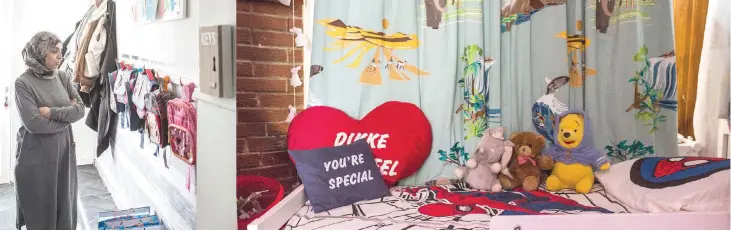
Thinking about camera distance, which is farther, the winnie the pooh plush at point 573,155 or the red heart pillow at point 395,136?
the red heart pillow at point 395,136

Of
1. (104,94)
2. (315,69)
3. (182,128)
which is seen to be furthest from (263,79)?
(315,69)

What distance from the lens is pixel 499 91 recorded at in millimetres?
1261

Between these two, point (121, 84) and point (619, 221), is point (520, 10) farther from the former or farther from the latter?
point (121, 84)

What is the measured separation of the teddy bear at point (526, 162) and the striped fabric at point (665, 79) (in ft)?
1.18

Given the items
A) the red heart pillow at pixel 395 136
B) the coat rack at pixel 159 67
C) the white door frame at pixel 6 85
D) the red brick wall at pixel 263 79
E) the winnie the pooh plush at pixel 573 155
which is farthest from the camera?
the red heart pillow at pixel 395 136

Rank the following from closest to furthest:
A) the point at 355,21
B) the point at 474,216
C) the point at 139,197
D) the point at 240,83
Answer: the point at 139,197 < the point at 240,83 < the point at 474,216 < the point at 355,21

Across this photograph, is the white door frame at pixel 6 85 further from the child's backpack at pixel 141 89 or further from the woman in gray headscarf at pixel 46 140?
the child's backpack at pixel 141 89

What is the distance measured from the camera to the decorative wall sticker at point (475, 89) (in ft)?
4.28

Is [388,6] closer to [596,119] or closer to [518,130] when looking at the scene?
[518,130]

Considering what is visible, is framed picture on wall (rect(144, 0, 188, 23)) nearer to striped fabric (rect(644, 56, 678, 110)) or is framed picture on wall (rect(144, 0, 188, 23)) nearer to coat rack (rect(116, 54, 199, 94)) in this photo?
coat rack (rect(116, 54, 199, 94))

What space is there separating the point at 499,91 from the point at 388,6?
1.34 ft

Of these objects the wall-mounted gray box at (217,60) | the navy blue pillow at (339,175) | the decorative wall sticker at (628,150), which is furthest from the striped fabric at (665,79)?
the wall-mounted gray box at (217,60)

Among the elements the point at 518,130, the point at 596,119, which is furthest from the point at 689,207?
the point at 518,130

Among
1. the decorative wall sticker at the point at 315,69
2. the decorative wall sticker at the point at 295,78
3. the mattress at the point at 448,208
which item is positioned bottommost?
the mattress at the point at 448,208
